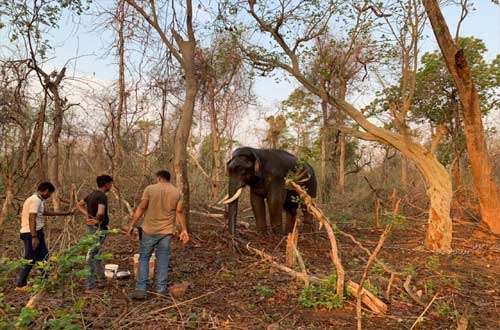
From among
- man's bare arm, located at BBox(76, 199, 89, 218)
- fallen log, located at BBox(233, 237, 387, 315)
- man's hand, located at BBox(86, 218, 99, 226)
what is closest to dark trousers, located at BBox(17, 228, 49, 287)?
man's bare arm, located at BBox(76, 199, 89, 218)

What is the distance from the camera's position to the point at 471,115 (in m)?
10.8

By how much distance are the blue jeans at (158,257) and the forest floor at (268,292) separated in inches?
9.3

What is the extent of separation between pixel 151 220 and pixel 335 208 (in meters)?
12.6

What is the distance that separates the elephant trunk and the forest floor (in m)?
0.29

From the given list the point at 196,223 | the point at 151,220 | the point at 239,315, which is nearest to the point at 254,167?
the point at 196,223

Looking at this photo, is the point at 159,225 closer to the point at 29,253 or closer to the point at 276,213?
the point at 29,253

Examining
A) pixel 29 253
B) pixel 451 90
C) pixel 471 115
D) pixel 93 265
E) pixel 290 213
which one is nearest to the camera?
pixel 29 253

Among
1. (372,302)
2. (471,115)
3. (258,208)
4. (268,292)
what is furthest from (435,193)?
(268,292)

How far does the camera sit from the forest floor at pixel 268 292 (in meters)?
5.59

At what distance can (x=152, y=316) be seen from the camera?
18.4ft

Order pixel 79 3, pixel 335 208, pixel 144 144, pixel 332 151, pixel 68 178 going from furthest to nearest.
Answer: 1. pixel 332 151
2. pixel 144 144
3. pixel 335 208
4. pixel 68 178
5. pixel 79 3

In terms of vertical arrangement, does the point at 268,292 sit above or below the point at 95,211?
below

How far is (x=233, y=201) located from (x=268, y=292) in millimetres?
3906

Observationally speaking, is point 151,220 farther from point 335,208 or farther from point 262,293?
point 335,208
